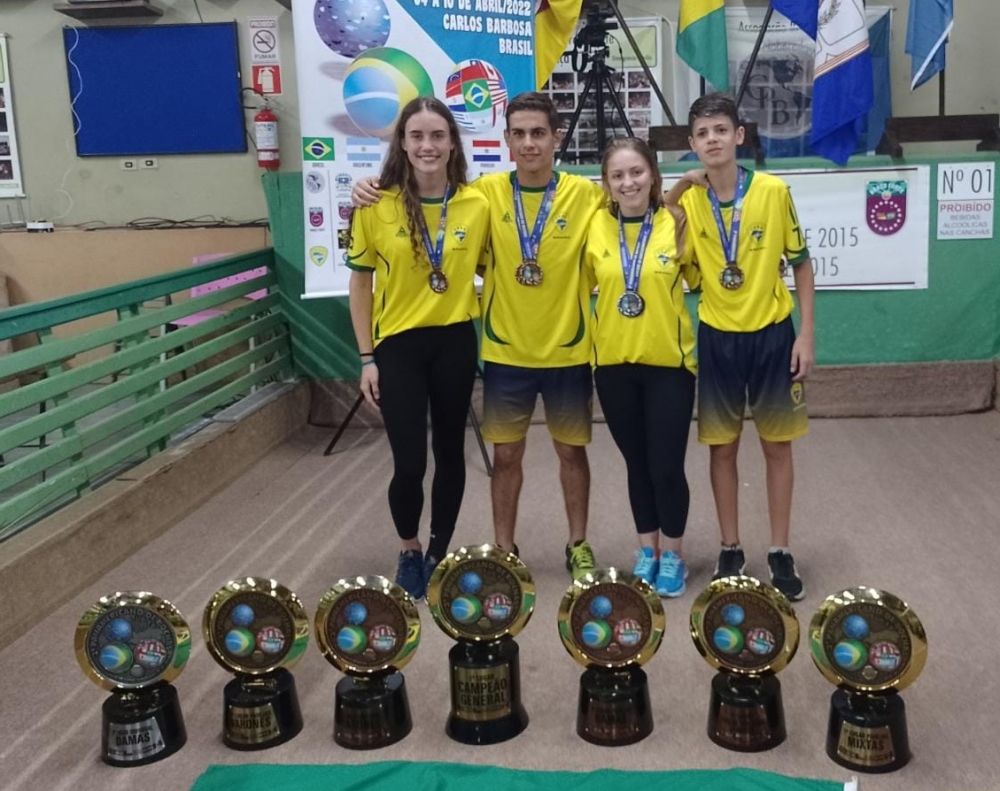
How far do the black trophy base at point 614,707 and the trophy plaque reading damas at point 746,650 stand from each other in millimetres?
156

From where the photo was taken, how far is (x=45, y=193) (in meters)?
7.02

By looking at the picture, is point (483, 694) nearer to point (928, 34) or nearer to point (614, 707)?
point (614, 707)

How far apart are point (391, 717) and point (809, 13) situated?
3.93m

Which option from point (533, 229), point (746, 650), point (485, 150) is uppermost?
point (485, 150)

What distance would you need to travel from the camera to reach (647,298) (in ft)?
9.17

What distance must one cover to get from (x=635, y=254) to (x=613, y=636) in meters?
1.04

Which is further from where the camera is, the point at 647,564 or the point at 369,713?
the point at 647,564

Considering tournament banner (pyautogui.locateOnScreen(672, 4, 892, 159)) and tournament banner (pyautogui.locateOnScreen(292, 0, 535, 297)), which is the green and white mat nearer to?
tournament banner (pyautogui.locateOnScreen(292, 0, 535, 297))

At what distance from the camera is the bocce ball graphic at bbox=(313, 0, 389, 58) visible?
4.19 meters

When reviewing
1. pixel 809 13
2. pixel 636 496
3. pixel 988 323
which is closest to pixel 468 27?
pixel 809 13

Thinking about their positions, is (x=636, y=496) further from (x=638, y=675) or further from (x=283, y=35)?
(x=283, y=35)

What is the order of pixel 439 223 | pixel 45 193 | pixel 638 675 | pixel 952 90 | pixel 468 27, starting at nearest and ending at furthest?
pixel 638 675 → pixel 439 223 → pixel 468 27 → pixel 952 90 → pixel 45 193

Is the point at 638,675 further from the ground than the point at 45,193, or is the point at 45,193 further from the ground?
the point at 45,193

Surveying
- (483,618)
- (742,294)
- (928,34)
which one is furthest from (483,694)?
(928,34)
